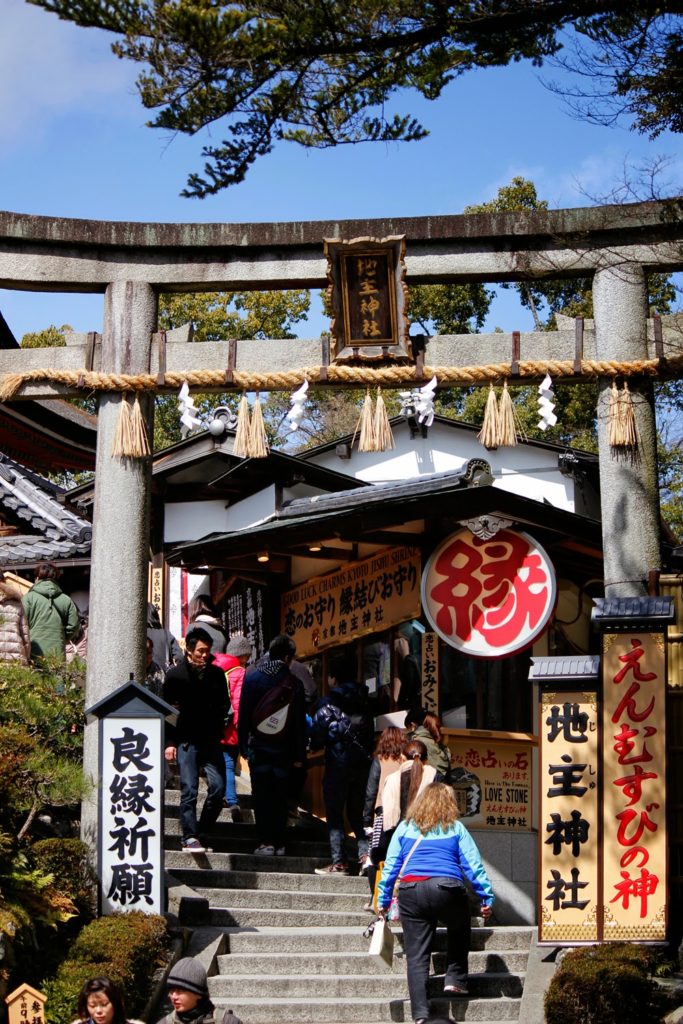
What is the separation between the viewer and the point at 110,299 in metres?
13.6

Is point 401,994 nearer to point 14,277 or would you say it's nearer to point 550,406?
point 550,406

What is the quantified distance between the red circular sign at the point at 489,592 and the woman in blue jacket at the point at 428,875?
319cm

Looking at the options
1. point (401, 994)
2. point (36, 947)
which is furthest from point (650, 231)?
point (36, 947)

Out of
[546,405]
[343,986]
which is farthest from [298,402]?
[343,986]

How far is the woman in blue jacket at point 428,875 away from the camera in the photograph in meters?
10.9

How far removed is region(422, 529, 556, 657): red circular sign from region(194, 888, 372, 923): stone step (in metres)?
2.66

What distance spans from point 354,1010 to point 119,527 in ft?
15.4

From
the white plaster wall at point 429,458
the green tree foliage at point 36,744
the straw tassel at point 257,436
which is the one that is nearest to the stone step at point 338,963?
the green tree foliage at point 36,744

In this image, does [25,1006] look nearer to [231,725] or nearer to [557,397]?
[231,725]

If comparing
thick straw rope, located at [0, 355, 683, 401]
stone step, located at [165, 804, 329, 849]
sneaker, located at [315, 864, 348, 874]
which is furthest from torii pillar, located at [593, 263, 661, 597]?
stone step, located at [165, 804, 329, 849]

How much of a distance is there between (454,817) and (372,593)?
569 centimetres

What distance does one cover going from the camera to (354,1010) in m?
11.4

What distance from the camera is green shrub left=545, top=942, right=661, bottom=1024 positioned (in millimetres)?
9883

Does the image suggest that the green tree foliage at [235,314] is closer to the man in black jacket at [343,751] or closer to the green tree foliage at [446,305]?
the green tree foliage at [446,305]
